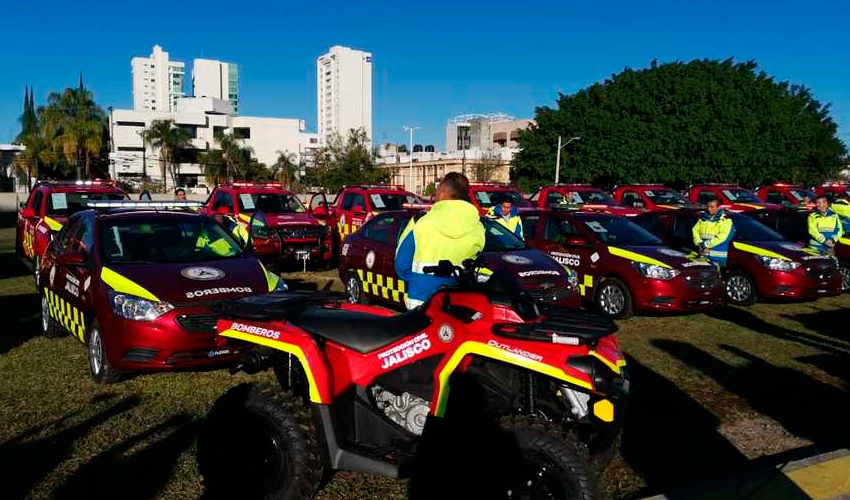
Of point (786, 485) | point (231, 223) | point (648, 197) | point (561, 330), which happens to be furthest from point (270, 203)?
point (786, 485)

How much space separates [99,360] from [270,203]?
9121 millimetres

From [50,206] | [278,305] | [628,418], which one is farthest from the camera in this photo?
[50,206]

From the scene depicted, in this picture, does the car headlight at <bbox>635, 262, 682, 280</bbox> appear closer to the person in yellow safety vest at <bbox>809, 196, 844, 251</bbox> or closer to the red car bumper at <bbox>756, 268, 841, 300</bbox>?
the red car bumper at <bbox>756, 268, 841, 300</bbox>

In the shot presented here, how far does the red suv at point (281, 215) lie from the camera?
13.6m

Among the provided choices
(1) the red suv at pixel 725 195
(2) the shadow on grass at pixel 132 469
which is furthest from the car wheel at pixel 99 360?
(1) the red suv at pixel 725 195

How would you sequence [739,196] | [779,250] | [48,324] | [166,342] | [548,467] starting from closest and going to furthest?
1. [548,467]
2. [166,342]
3. [48,324]
4. [779,250]
5. [739,196]

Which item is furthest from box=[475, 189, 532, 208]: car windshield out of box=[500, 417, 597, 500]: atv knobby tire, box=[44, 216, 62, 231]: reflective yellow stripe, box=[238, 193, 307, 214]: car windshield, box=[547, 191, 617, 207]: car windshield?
box=[500, 417, 597, 500]: atv knobby tire

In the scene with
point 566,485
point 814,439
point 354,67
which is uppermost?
point 354,67

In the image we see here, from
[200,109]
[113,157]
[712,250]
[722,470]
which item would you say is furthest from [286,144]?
[722,470]

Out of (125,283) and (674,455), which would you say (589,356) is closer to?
(674,455)

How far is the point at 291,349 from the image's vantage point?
12.5 ft

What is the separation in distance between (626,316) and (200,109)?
83.8 m

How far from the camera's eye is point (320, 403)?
12.2ft

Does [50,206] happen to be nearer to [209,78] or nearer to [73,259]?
[73,259]
